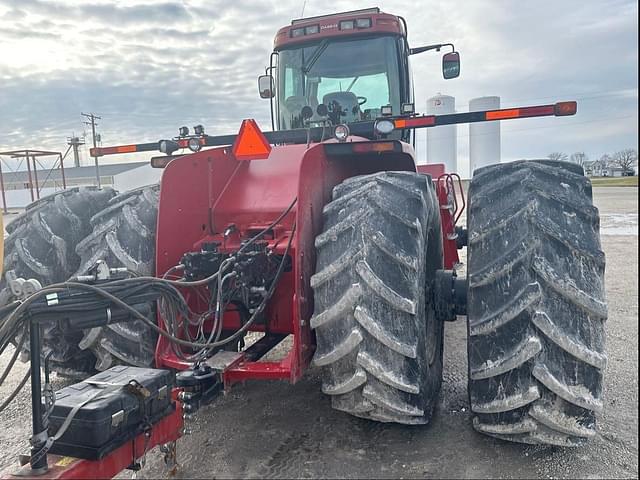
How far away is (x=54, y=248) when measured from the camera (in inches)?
134

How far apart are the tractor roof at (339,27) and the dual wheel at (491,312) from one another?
256cm

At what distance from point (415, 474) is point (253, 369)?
0.94m

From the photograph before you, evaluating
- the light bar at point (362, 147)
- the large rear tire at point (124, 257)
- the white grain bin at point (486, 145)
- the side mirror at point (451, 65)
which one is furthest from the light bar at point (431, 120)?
the white grain bin at point (486, 145)

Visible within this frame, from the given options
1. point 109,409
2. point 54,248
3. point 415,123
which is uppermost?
point 415,123

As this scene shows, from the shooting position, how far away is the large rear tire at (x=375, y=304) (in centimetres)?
234

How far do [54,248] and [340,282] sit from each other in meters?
2.08

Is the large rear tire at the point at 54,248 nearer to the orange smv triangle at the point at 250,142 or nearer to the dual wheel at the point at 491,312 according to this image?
the orange smv triangle at the point at 250,142

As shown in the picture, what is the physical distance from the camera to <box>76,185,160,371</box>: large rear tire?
2.97 m

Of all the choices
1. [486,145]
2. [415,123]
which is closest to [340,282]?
[415,123]

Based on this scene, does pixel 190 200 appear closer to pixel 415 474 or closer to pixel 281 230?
pixel 281 230

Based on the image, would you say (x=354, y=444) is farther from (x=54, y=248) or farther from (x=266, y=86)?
(x=266, y=86)

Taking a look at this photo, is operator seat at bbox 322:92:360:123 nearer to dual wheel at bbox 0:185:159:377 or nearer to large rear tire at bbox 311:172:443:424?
dual wheel at bbox 0:185:159:377

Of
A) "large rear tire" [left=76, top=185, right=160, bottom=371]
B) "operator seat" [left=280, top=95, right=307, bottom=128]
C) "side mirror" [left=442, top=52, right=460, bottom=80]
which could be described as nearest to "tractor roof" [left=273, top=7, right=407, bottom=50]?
"operator seat" [left=280, top=95, right=307, bottom=128]

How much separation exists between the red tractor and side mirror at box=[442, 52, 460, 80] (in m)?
2.14
